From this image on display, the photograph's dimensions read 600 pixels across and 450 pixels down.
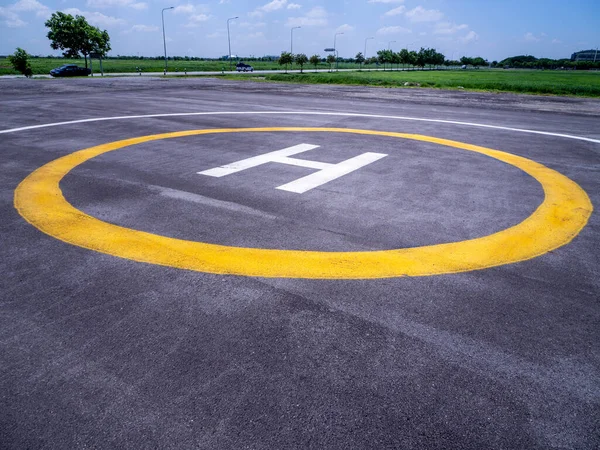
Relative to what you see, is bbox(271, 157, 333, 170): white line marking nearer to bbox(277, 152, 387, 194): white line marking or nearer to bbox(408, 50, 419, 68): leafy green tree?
bbox(277, 152, 387, 194): white line marking

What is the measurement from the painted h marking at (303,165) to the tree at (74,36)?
62.9 m

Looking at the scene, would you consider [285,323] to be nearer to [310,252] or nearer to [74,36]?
[310,252]

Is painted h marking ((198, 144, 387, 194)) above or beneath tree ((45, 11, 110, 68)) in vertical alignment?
beneath

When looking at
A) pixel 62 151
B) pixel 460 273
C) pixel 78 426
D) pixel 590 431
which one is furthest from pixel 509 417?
pixel 62 151

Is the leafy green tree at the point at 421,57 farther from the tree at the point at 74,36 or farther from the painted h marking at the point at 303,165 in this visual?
the painted h marking at the point at 303,165

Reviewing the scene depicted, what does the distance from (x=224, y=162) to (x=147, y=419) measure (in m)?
6.02

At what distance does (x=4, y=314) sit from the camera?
3377 mm

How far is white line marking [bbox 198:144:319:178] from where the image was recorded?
7.29 metres

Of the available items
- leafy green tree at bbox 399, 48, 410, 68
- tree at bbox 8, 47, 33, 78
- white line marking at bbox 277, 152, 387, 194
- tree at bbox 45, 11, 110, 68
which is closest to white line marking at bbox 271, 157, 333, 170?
white line marking at bbox 277, 152, 387, 194

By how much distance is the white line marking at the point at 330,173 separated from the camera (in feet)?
21.4

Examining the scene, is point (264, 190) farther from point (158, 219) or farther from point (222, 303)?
point (222, 303)

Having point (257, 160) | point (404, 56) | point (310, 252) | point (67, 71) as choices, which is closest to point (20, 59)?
point (67, 71)

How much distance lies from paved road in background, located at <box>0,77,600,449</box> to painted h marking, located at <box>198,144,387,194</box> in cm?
22

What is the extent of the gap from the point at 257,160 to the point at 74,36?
2601 inches
